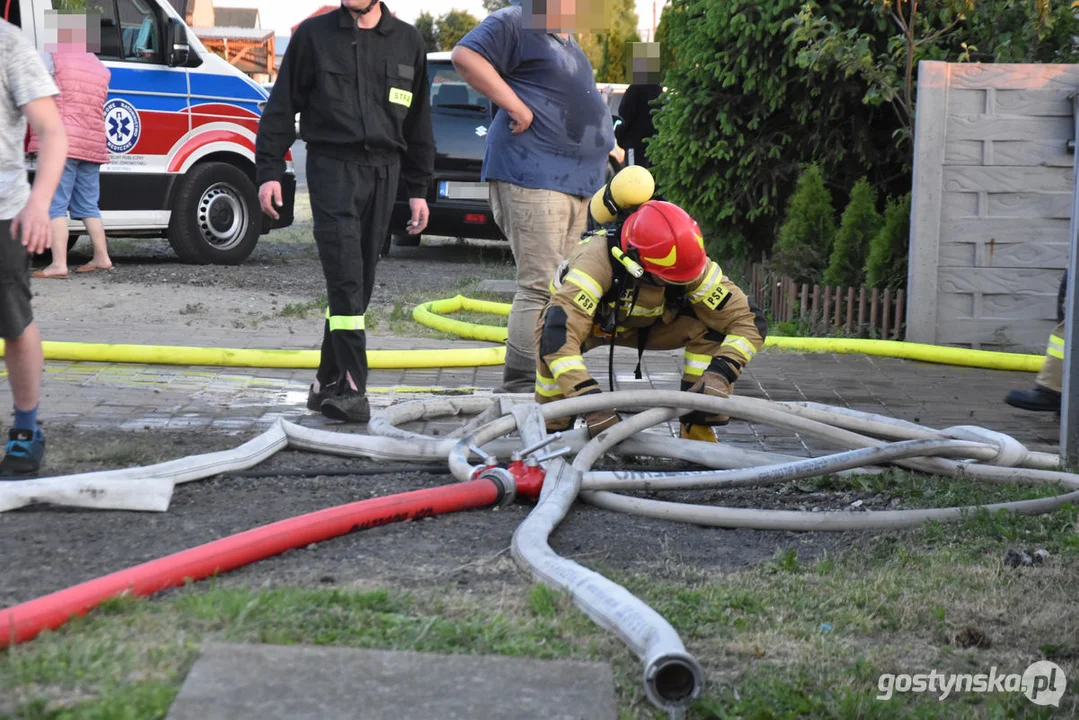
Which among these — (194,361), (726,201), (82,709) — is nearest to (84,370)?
(194,361)

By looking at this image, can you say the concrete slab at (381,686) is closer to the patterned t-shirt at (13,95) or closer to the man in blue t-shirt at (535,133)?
the patterned t-shirt at (13,95)

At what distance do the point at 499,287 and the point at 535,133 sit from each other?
4802 millimetres

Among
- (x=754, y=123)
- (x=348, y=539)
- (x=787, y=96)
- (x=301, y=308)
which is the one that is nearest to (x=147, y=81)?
(x=301, y=308)

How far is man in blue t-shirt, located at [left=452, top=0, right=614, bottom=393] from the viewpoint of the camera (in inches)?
Result: 239

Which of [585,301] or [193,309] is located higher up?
[585,301]

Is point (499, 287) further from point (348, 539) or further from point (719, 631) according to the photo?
point (719, 631)

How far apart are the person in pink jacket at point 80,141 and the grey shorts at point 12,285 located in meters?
5.48

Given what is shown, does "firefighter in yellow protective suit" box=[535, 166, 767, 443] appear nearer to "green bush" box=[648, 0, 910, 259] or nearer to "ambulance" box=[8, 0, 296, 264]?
"green bush" box=[648, 0, 910, 259]

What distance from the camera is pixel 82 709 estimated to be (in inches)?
94.7

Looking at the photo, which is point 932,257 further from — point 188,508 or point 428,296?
point 188,508

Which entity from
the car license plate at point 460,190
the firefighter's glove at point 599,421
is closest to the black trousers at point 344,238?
the firefighter's glove at point 599,421

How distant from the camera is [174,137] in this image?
1115 cm

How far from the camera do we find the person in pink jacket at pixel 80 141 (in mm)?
9867

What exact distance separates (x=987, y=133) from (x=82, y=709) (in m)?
7.29
